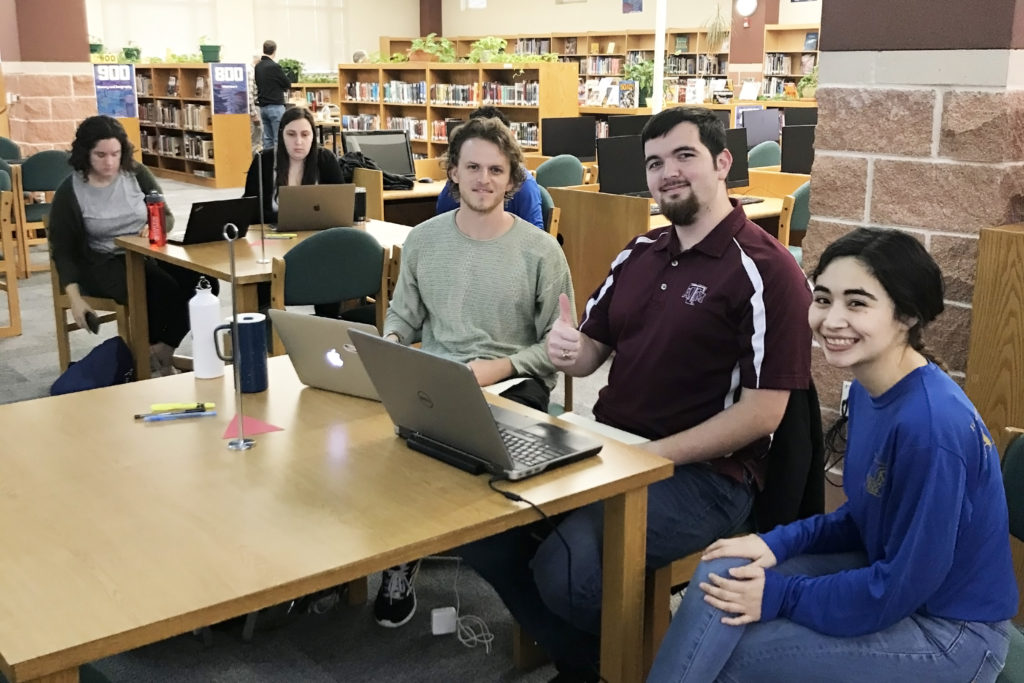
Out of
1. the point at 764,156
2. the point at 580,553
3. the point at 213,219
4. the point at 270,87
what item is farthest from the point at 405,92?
the point at 580,553

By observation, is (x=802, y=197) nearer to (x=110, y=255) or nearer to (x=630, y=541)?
(x=110, y=255)

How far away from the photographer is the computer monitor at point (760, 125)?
759cm

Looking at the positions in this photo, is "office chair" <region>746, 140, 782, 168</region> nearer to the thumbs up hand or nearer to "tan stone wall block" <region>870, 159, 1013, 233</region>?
"tan stone wall block" <region>870, 159, 1013, 233</region>

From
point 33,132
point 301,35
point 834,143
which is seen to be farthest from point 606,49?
point 834,143

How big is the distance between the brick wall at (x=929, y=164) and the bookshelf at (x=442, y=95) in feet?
19.0

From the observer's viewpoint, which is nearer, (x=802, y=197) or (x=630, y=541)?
(x=630, y=541)

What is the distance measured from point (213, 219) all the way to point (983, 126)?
9.53 feet

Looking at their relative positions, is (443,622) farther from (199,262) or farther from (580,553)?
(199,262)

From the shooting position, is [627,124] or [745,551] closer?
[745,551]

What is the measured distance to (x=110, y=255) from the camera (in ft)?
14.1

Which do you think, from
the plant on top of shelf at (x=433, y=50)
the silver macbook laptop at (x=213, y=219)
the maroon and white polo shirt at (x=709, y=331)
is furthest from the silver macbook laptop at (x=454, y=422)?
the plant on top of shelf at (x=433, y=50)

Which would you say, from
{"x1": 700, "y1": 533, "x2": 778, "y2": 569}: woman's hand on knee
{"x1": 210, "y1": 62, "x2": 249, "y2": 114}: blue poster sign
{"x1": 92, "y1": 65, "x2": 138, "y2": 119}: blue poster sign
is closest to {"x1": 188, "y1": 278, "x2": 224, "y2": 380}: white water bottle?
{"x1": 700, "y1": 533, "x2": 778, "y2": 569}: woman's hand on knee

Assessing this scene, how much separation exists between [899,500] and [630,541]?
1.53 ft

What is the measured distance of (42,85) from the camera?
870cm
